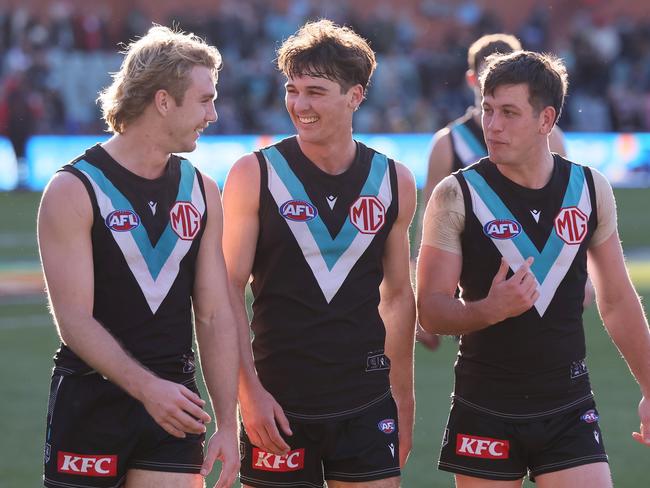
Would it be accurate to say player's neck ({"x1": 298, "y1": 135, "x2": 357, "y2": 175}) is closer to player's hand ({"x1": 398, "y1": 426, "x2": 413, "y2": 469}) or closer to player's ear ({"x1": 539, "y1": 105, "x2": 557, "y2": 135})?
player's ear ({"x1": 539, "y1": 105, "x2": 557, "y2": 135})

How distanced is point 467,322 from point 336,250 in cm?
62

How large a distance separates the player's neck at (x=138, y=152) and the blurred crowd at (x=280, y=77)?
21324mm

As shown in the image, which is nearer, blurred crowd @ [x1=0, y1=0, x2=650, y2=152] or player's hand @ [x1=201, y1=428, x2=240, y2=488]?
player's hand @ [x1=201, y1=428, x2=240, y2=488]

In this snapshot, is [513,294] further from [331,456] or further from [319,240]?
[331,456]

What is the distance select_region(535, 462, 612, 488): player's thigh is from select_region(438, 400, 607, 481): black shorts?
0.07 ft

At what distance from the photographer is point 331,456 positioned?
528cm

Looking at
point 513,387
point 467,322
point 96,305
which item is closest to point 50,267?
point 96,305

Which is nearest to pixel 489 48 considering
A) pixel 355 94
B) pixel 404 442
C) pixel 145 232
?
pixel 355 94

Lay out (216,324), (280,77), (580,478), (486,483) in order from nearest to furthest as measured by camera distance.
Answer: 1. (216,324)
2. (580,478)
3. (486,483)
4. (280,77)

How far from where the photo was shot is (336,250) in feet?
17.5

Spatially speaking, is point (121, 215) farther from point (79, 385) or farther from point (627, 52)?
point (627, 52)

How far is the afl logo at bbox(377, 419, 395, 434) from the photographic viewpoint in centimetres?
532

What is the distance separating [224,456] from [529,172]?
5.85 ft

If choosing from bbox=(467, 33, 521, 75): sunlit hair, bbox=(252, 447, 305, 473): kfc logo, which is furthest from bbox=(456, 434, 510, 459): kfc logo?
bbox=(467, 33, 521, 75): sunlit hair
